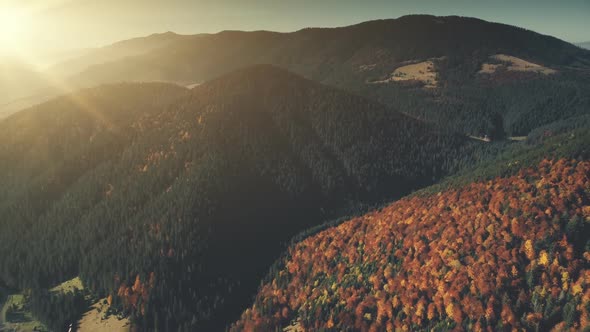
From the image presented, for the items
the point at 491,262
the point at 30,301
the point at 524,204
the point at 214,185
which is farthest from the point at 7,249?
the point at 524,204

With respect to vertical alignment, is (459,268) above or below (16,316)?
above

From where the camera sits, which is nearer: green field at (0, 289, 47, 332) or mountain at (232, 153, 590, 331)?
mountain at (232, 153, 590, 331)

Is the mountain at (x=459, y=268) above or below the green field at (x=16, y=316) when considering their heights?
above

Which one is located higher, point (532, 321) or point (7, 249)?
point (532, 321)

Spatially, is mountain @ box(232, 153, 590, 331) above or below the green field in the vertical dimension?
above

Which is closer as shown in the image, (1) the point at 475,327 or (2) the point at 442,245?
(1) the point at 475,327

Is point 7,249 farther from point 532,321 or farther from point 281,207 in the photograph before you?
point 532,321

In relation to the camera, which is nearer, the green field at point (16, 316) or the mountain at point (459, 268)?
the mountain at point (459, 268)

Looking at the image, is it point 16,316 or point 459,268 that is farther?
point 16,316
